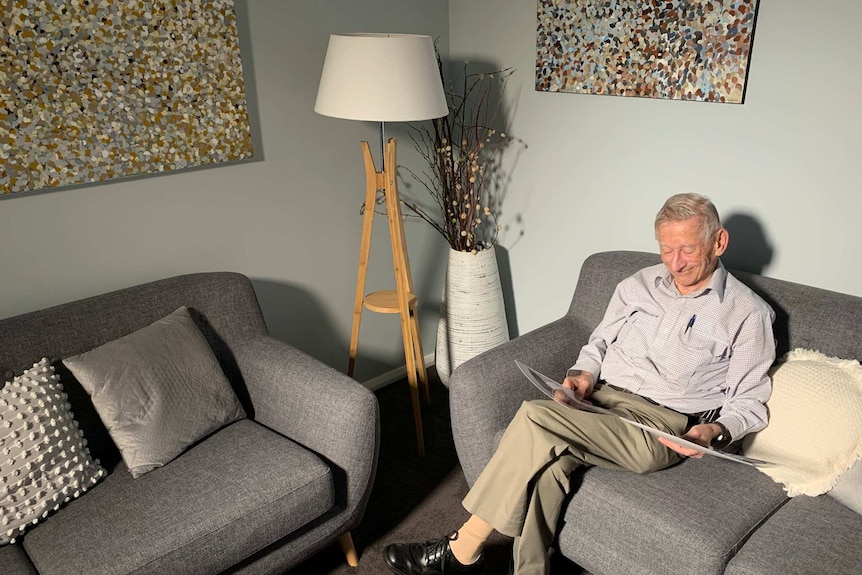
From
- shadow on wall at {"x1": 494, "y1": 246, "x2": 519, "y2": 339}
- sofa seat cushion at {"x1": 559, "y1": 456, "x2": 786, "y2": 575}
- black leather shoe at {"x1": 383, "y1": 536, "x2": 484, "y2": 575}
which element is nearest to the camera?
sofa seat cushion at {"x1": 559, "y1": 456, "x2": 786, "y2": 575}

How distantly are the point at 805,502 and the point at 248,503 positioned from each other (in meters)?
1.41

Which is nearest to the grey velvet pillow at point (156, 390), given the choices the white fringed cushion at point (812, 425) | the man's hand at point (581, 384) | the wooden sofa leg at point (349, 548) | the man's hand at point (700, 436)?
the wooden sofa leg at point (349, 548)

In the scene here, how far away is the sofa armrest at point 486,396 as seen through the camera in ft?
6.92

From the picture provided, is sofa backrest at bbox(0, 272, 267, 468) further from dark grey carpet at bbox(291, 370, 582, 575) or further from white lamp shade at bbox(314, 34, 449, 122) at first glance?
white lamp shade at bbox(314, 34, 449, 122)

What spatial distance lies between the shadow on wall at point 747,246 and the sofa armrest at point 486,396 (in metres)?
0.75

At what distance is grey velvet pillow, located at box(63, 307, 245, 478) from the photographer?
1932mm

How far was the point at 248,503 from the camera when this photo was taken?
1789mm

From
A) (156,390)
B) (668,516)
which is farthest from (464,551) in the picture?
(156,390)

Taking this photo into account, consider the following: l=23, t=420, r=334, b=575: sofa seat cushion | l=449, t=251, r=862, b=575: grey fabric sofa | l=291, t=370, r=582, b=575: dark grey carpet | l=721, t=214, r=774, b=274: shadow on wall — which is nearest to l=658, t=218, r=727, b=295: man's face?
l=449, t=251, r=862, b=575: grey fabric sofa

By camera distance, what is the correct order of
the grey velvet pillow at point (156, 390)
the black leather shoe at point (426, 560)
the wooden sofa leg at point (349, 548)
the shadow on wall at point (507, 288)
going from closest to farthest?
the grey velvet pillow at point (156, 390) < the black leather shoe at point (426, 560) < the wooden sofa leg at point (349, 548) < the shadow on wall at point (507, 288)

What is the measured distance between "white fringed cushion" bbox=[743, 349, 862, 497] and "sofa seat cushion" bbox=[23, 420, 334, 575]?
1.22 metres

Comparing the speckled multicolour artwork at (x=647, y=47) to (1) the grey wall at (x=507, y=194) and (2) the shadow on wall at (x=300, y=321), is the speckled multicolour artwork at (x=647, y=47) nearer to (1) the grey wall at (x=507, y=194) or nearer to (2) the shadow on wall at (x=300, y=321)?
(1) the grey wall at (x=507, y=194)

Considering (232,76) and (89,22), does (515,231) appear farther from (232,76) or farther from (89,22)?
(89,22)

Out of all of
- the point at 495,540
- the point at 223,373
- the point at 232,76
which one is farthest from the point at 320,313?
the point at 495,540
